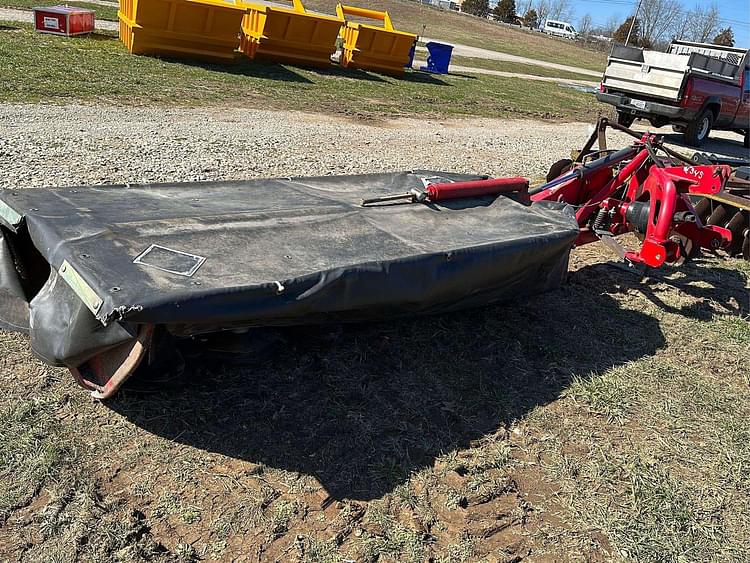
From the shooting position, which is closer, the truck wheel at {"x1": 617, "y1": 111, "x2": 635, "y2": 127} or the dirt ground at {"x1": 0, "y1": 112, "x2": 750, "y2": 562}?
the dirt ground at {"x1": 0, "y1": 112, "x2": 750, "y2": 562}

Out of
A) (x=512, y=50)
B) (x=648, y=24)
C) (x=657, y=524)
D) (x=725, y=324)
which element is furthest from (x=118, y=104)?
(x=648, y=24)

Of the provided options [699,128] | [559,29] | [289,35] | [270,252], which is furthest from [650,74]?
[559,29]

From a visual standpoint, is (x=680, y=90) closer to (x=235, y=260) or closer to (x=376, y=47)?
(x=376, y=47)

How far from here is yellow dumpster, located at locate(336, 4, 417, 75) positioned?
52.6ft

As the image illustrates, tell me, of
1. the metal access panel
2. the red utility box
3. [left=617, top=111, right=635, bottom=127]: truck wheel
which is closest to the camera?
the metal access panel

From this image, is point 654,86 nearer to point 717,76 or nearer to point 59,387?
point 717,76

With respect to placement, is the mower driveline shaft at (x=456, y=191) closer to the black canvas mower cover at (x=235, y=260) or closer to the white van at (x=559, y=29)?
the black canvas mower cover at (x=235, y=260)

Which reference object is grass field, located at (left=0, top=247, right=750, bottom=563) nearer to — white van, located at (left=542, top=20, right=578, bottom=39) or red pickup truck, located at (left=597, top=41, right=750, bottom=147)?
red pickup truck, located at (left=597, top=41, right=750, bottom=147)

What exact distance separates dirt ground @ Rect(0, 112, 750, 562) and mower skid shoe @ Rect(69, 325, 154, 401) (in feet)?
0.46

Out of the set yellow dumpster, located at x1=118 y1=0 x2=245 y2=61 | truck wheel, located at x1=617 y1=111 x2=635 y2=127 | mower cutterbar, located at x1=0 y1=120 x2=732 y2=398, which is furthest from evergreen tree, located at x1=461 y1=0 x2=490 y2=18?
mower cutterbar, located at x1=0 y1=120 x2=732 y2=398

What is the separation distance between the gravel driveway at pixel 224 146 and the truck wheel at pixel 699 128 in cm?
343

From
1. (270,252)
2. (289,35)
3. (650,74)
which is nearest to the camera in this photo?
(270,252)

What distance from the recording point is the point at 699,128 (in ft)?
43.5

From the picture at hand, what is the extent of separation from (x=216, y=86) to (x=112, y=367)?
933 cm
